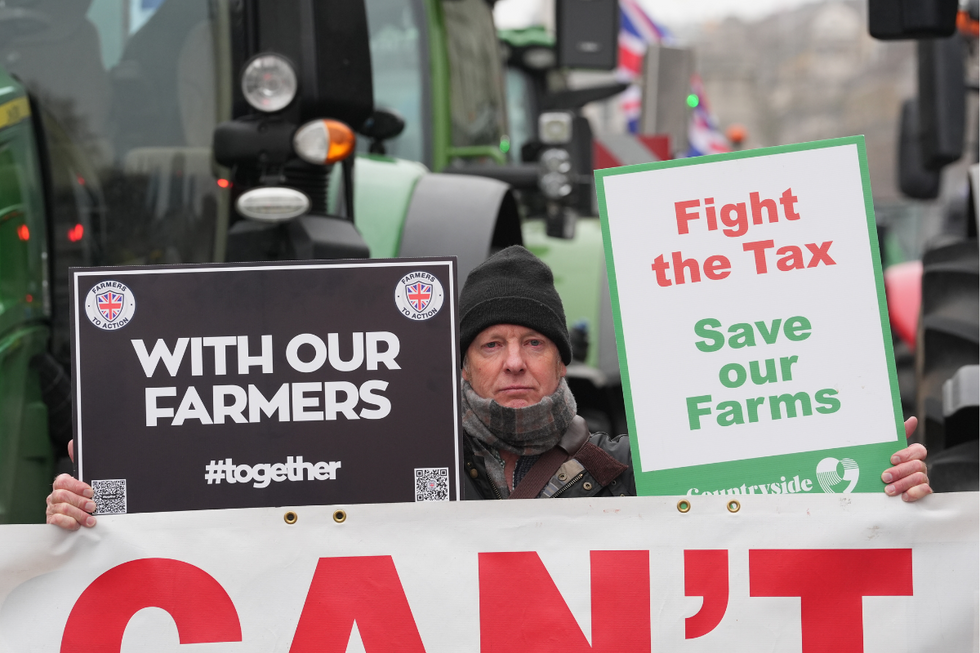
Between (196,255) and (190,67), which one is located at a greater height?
(190,67)

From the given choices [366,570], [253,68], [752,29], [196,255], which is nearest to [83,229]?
[196,255]

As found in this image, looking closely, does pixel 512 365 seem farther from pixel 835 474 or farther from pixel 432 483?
pixel 835 474

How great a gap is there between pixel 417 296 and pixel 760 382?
661 mm

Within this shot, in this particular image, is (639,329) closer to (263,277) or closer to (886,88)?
(263,277)

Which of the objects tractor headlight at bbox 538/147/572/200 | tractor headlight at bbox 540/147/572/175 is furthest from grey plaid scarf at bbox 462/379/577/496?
tractor headlight at bbox 540/147/572/175

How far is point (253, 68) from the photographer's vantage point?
3.79 meters

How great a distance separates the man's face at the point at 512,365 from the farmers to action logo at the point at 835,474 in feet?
1.91

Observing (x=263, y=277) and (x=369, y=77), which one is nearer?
(x=263, y=277)

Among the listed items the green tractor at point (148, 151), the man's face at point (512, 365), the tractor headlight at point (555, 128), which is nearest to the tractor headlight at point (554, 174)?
the tractor headlight at point (555, 128)

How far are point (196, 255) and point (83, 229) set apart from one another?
15.9 inches

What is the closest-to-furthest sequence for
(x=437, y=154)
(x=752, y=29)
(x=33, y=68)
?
(x=33, y=68), (x=437, y=154), (x=752, y=29)

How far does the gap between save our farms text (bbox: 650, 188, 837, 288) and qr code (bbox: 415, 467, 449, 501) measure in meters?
0.55

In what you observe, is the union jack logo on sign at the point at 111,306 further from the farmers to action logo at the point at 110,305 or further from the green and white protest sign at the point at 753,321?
the green and white protest sign at the point at 753,321

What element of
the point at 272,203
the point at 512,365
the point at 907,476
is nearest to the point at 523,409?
the point at 512,365
